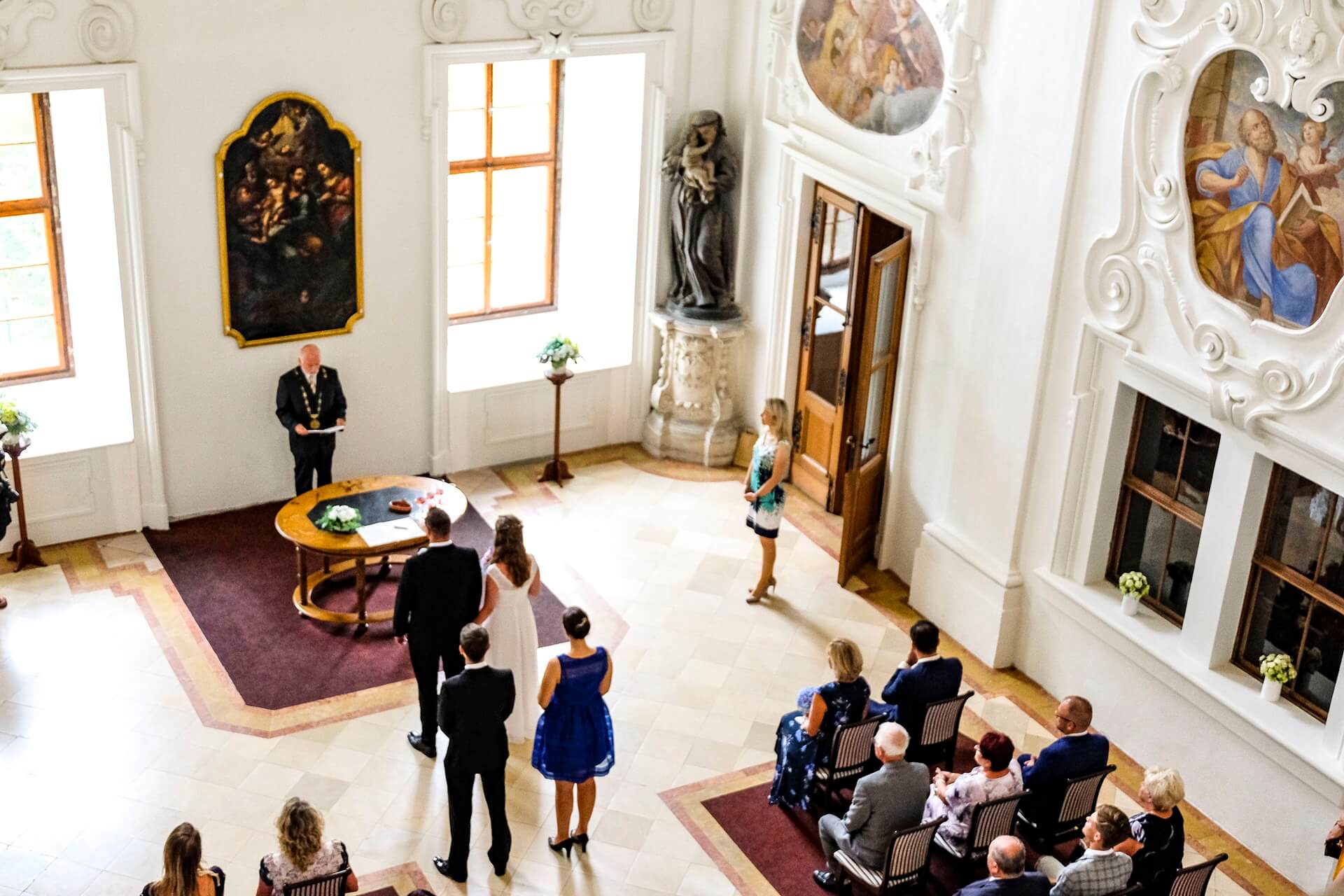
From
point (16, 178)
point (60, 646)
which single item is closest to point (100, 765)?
point (60, 646)

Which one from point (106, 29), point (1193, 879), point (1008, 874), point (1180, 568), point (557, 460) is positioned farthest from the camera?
point (557, 460)

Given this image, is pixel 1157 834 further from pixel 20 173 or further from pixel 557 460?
pixel 20 173

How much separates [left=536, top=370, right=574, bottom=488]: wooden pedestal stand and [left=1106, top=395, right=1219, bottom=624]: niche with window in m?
4.98

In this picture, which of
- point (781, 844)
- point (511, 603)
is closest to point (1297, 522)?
point (781, 844)

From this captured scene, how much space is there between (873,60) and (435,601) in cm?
531

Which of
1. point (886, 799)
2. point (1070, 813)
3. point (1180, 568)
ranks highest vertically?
point (1180, 568)

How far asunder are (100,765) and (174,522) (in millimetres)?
3231

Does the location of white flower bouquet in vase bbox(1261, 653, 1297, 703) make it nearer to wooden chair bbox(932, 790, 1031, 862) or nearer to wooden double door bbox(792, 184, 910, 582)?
wooden chair bbox(932, 790, 1031, 862)

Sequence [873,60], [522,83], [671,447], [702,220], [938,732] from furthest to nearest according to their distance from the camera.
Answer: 1. [671,447]
2. [522,83]
3. [702,220]
4. [873,60]
5. [938,732]

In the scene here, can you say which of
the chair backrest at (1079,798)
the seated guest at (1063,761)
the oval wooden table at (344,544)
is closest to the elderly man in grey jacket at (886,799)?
the seated guest at (1063,761)

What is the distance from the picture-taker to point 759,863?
8.84 meters

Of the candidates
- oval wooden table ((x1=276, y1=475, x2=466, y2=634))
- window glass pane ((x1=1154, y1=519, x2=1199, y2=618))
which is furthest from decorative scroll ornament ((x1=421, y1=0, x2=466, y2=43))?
window glass pane ((x1=1154, y1=519, x2=1199, y2=618))

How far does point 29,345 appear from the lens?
39.5 ft

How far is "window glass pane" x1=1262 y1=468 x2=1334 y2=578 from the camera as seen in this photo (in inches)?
340
